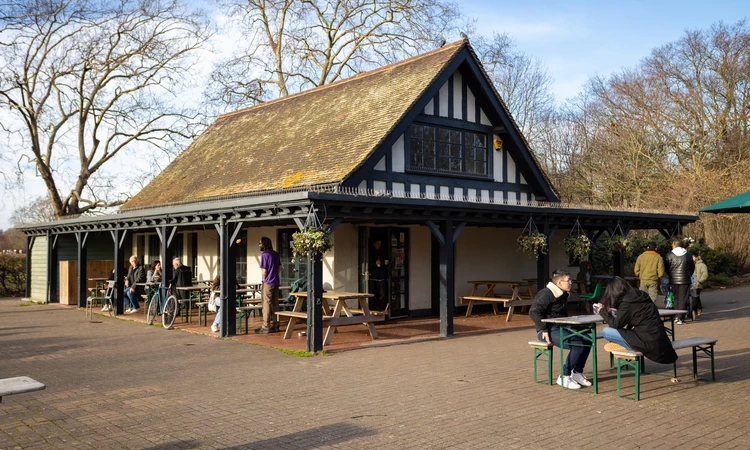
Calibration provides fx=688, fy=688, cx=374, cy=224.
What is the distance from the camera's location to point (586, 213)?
1505cm

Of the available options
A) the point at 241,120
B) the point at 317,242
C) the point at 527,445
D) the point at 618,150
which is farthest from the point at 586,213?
the point at 618,150

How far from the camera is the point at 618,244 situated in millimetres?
15766

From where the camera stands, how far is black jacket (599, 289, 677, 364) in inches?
285

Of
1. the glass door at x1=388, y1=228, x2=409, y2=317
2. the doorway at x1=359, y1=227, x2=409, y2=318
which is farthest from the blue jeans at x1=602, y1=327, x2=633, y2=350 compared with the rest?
the glass door at x1=388, y1=228, x2=409, y2=317

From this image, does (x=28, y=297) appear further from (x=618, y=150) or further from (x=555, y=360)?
(x=618, y=150)

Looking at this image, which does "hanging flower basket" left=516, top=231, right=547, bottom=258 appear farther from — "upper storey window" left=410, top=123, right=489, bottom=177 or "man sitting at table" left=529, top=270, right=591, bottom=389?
"man sitting at table" left=529, top=270, right=591, bottom=389

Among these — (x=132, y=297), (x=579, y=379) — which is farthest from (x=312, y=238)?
(x=132, y=297)

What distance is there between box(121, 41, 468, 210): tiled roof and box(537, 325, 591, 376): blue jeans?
640cm

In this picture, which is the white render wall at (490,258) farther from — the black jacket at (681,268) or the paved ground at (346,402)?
the paved ground at (346,402)

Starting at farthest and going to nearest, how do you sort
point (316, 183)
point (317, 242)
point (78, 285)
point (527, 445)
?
point (78, 285) → point (316, 183) → point (317, 242) → point (527, 445)

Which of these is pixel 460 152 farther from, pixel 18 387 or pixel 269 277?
pixel 18 387

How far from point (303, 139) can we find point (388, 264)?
13.2 ft

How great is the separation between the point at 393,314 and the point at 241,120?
10.0 metres

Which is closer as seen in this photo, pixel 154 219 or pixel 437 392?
pixel 437 392
